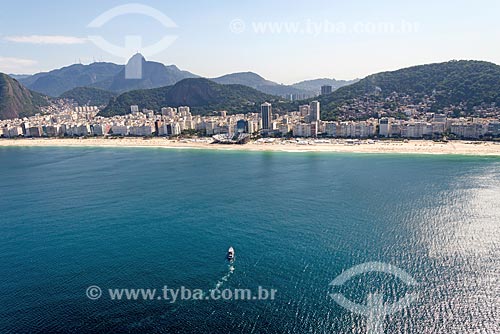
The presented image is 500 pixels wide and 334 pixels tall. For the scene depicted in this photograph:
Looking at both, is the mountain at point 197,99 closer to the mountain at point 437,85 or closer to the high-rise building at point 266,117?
the mountain at point 437,85

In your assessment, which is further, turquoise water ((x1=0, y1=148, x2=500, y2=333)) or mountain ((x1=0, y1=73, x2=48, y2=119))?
mountain ((x1=0, y1=73, x2=48, y2=119))

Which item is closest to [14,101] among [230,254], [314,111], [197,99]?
[197,99]

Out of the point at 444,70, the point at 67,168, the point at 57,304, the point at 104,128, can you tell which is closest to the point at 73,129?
the point at 104,128

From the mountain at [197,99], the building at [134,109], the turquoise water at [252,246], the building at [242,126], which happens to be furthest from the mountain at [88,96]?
the turquoise water at [252,246]

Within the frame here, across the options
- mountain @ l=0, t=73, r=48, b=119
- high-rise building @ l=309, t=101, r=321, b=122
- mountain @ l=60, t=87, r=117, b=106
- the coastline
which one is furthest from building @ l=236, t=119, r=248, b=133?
mountain @ l=60, t=87, r=117, b=106

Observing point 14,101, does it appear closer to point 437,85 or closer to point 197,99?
point 197,99

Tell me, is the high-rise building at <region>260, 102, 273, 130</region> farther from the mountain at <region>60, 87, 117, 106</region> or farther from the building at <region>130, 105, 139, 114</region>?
the mountain at <region>60, 87, 117, 106</region>
